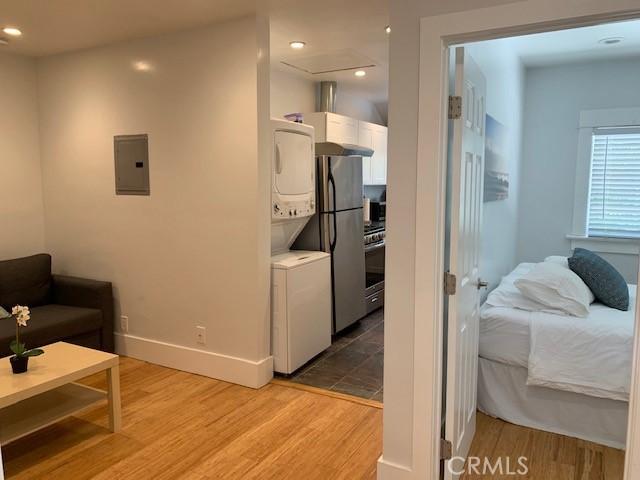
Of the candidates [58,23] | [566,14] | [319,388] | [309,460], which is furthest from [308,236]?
[566,14]

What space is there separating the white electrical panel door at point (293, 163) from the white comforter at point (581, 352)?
183 centimetres

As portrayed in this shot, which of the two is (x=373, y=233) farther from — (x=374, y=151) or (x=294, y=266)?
(x=294, y=266)

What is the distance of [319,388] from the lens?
3479mm

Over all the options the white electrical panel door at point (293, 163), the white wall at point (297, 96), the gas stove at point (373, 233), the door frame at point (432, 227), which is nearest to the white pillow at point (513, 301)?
the door frame at point (432, 227)

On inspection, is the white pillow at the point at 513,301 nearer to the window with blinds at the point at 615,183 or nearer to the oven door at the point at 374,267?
the oven door at the point at 374,267

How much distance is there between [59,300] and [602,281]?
4.12 metres

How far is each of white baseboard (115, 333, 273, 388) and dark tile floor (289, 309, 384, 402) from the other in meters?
0.29

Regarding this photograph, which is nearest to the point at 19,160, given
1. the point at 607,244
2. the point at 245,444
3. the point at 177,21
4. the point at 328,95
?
the point at 177,21

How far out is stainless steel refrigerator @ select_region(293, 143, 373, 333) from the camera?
435 centimetres

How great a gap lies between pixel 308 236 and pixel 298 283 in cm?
82

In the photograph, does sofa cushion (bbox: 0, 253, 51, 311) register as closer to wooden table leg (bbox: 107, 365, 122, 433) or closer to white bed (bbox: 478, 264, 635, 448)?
wooden table leg (bbox: 107, 365, 122, 433)

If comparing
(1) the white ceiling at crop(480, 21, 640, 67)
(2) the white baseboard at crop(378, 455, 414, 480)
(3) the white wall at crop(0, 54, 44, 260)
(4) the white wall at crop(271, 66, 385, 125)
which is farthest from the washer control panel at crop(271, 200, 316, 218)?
(3) the white wall at crop(0, 54, 44, 260)

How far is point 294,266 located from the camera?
11.8 ft

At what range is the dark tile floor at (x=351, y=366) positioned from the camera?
3.52 meters
